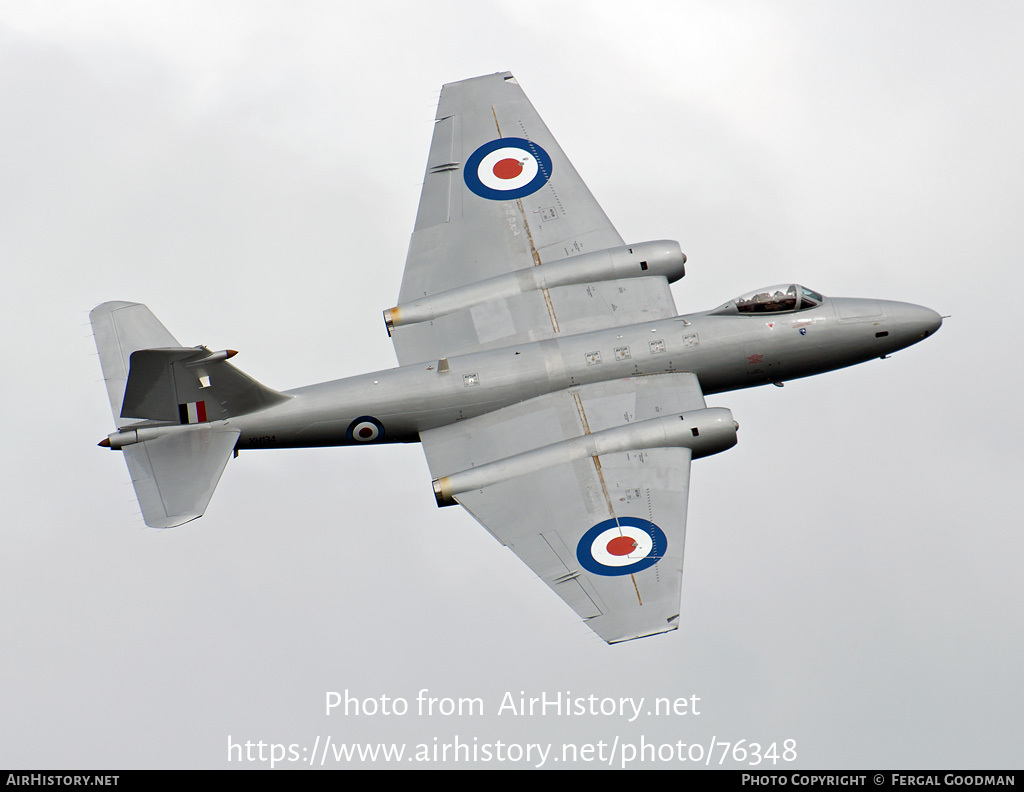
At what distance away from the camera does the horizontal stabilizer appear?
1254 inches

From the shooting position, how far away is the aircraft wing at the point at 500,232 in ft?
116

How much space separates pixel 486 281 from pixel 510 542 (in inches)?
274

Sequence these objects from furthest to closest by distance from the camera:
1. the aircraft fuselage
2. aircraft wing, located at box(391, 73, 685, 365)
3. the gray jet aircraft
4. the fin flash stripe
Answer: aircraft wing, located at box(391, 73, 685, 365) < the aircraft fuselage < the fin flash stripe < the gray jet aircraft

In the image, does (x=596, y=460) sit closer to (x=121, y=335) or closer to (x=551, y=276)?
(x=551, y=276)

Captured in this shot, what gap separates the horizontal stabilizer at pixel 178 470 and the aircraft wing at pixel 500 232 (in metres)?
4.89

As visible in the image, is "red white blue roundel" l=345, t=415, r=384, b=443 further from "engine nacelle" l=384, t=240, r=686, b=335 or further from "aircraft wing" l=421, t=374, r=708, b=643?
"engine nacelle" l=384, t=240, r=686, b=335

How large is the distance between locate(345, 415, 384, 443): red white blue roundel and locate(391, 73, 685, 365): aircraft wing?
1853 millimetres

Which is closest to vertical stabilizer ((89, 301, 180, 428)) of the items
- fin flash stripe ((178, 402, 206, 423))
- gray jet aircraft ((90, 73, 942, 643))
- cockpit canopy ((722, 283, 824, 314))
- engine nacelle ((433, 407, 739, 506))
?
gray jet aircraft ((90, 73, 942, 643))

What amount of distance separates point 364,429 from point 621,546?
6540 millimetres

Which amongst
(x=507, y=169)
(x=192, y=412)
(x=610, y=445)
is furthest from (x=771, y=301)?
(x=192, y=412)

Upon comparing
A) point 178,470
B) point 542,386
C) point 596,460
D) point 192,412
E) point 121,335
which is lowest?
point 596,460

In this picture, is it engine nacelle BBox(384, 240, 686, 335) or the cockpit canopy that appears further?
engine nacelle BBox(384, 240, 686, 335)

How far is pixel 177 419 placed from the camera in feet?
108

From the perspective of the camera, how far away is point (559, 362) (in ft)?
112
